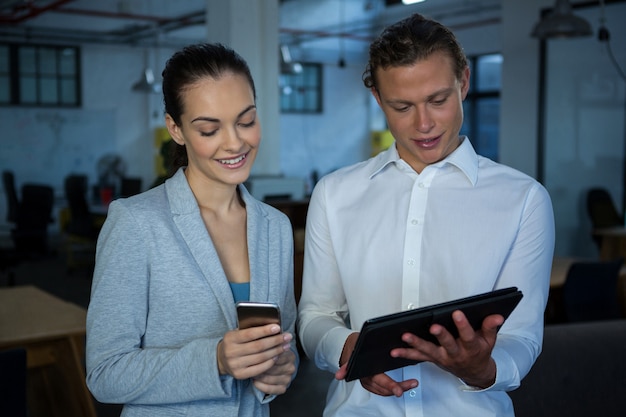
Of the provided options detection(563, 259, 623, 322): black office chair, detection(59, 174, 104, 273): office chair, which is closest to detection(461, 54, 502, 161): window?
detection(59, 174, 104, 273): office chair

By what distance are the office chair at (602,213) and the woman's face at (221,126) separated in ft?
22.7

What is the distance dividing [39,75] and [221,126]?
1140 centimetres

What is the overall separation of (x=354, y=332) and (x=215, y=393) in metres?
0.32

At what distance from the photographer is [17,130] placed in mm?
11516

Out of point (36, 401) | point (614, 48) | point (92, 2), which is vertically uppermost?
point (92, 2)

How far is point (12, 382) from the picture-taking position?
2223mm

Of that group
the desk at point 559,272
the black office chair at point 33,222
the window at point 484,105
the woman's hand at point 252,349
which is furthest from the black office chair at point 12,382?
the window at point 484,105

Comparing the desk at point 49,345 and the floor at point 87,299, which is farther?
the floor at point 87,299

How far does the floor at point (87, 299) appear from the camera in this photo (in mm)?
4344

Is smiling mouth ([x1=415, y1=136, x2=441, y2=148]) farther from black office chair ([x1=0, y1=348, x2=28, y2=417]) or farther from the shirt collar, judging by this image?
black office chair ([x1=0, y1=348, x2=28, y2=417])

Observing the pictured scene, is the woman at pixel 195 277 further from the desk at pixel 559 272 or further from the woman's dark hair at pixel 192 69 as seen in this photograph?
the desk at pixel 559 272

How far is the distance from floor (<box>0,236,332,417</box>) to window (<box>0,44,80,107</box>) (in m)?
2.37

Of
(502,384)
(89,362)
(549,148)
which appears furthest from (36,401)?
(549,148)

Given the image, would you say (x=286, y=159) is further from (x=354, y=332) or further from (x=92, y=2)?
(x=354, y=332)
